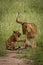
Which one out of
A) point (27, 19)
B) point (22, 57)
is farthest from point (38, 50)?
point (27, 19)

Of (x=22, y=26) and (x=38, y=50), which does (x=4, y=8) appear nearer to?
(x=22, y=26)

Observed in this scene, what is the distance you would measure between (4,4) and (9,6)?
67mm

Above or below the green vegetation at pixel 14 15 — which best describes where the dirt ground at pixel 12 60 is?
below

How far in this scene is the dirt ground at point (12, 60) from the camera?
298 centimetres

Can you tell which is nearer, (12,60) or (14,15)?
(12,60)

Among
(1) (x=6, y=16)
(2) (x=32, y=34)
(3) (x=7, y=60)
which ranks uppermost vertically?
(1) (x=6, y=16)

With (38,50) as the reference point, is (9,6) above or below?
above

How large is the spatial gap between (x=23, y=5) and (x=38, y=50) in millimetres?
582

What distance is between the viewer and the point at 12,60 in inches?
118

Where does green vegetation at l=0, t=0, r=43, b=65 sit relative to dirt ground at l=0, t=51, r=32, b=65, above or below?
above

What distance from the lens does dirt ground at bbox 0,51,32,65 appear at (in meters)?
2.98

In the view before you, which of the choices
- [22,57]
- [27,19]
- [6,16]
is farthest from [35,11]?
[22,57]

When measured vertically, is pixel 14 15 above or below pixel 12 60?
above

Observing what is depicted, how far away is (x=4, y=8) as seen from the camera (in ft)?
10.3
